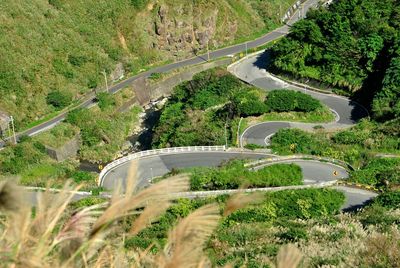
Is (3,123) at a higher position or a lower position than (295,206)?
higher

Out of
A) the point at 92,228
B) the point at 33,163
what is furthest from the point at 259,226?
the point at 33,163

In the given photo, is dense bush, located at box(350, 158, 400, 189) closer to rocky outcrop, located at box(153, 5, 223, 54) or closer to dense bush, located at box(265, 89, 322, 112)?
dense bush, located at box(265, 89, 322, 112)

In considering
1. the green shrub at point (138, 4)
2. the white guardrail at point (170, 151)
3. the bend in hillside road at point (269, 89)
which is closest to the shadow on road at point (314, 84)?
the bend in hillside road at point (269, 89)

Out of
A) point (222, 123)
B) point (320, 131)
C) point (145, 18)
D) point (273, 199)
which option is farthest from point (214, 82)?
point (273, 199)

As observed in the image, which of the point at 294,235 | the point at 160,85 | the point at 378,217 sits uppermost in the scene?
the point at 294,235

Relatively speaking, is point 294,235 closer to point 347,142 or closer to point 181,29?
point 347,142

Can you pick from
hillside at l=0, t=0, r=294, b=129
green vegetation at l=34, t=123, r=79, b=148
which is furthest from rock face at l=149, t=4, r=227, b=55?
green vegetation at l=34, t=123, r=79, b=148
